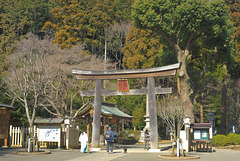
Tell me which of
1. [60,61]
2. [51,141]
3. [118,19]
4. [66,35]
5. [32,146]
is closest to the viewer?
[32,146]

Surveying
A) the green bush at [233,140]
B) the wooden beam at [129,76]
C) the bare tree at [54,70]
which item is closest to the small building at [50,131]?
the wooden beam at [129,76]

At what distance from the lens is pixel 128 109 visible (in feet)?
134

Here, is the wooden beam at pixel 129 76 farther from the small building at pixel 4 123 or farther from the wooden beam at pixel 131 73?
the small building at pixel 4 123

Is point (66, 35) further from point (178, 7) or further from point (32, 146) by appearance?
point (32, 146)

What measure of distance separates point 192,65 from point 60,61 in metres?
14.9

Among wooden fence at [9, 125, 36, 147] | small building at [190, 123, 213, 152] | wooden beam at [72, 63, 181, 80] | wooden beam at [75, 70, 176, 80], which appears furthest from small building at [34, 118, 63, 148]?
small building at [190, 123, 213, 152]

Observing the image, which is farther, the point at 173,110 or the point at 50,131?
the point at 173,110

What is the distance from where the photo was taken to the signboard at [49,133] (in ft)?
70.0

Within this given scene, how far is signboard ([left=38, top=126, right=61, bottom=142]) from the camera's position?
21.3m

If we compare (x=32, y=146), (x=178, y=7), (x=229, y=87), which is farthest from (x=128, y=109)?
(x=32, y=146)

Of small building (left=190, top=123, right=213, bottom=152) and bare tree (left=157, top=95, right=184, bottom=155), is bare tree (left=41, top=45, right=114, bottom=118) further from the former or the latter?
small building (left=190, top=123, right=213, bottom=152)

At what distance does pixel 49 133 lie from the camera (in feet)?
70.4

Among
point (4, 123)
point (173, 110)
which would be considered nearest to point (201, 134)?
point (173, 110)

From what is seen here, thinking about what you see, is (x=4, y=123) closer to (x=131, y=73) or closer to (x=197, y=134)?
(x=131, y=73)
